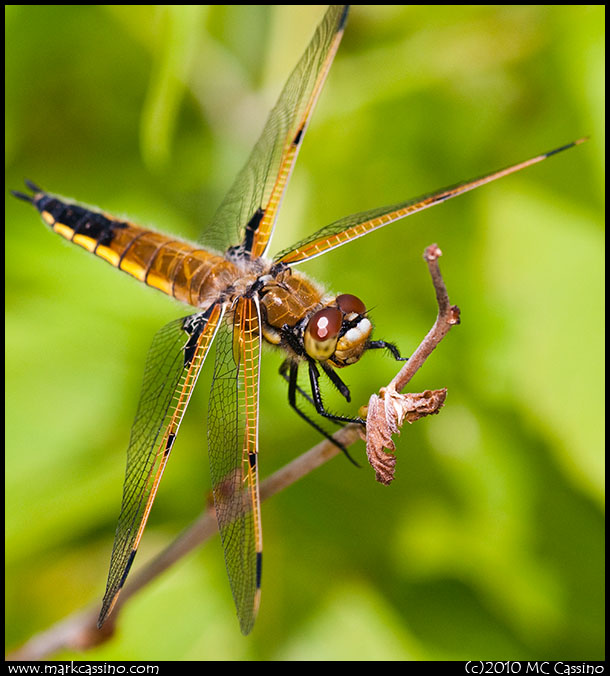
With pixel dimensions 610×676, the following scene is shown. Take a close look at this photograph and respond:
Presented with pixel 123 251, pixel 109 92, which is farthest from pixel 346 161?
pixel 109 92

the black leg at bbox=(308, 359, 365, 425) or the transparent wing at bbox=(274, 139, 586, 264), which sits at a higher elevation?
the transparent wing at bbox=(274, 139, 586, 264)

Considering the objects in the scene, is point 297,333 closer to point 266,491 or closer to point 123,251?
point 266,491

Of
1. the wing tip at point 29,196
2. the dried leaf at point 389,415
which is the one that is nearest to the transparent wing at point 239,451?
the dried leaf at point 389,415

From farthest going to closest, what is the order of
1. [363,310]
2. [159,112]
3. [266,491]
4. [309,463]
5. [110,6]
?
1. [110,6]
2. [159,112]
3. [363,310]
4. [266,491]
5. [309,463]

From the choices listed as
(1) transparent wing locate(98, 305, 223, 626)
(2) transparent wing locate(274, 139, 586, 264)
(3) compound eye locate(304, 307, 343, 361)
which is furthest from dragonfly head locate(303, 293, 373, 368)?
(1) transparent wing locate(98, 305, 223, 626)

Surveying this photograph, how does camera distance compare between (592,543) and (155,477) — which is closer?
(155,477)

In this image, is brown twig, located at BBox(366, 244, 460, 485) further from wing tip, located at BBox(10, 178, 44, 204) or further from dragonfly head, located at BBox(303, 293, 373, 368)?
wing tip, located at BBox(10, 178, 44, 204)

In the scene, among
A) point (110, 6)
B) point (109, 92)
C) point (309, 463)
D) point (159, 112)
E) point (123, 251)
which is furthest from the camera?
point (109, 92)
